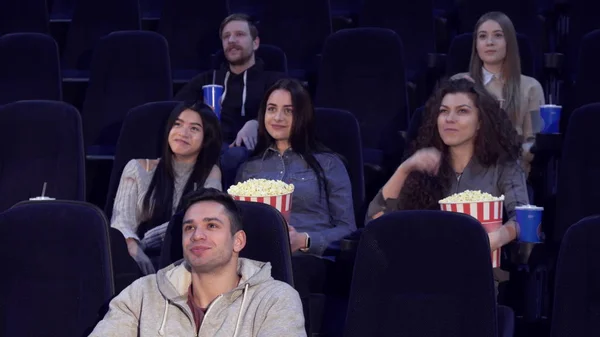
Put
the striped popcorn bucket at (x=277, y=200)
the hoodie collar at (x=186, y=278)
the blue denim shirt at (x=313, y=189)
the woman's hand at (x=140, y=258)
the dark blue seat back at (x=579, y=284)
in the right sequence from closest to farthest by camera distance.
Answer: the dark blue seat back at (x=579, y=284), the hoodie collar at (x=186, y=278), the striped popcorn bucket at (x=277, y=200), the woman's hand at (x=140, y=258), the blue denim shirt at (x=313, y=189)

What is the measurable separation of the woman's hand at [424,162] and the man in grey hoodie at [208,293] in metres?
0.60

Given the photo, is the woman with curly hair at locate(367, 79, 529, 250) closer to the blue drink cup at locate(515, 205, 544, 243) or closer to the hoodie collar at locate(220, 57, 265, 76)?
the blue drink cup at locate(515, 205, 544, 243)

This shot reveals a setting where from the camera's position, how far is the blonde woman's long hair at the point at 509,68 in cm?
322

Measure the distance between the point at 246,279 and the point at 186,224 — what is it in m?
0.17

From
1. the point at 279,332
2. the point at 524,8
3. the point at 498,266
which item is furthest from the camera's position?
the point at 524,8

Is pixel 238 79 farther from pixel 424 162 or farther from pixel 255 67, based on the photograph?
pixel 424 162

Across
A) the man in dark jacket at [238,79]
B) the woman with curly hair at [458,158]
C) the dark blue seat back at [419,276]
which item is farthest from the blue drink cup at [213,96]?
the dark blue seat back at [419,276]

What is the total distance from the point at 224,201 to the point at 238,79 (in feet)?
4.50

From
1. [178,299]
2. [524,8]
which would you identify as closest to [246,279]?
[178,299]

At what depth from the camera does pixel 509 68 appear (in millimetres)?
3289

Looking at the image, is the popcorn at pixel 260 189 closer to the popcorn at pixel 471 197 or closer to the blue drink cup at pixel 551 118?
the popcorn at pixel 471 197

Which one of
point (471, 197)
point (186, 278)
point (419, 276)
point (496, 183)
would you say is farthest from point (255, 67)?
point (419, 276)

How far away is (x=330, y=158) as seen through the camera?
2924mm

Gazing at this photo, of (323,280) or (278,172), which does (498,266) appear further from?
(278,172)
